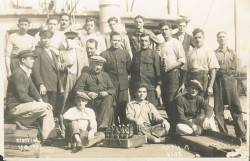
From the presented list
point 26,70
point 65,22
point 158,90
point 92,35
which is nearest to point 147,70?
point 158,90

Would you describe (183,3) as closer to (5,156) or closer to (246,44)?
(246,44)

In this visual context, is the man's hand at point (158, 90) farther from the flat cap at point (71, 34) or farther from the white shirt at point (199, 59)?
the flat cap at point (71, 34)

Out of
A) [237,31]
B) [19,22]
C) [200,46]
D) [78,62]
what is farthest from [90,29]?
[237,31]

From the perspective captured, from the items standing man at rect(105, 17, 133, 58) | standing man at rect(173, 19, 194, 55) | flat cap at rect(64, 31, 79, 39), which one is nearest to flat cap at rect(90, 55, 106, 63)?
standing man at rect(105, 17, 133, 58)

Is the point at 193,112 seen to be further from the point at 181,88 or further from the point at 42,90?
the point at 42,90

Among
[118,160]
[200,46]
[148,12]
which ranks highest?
[148,12]

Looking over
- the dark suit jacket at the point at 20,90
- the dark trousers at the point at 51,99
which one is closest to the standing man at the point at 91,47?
the dark trousers at the point at 51,99
